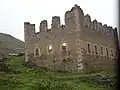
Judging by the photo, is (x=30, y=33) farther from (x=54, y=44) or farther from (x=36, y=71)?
(x=36, y=71)

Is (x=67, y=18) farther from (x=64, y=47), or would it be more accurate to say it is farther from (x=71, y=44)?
(x=64, y=47)

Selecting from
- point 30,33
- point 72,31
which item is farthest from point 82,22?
point 30,33

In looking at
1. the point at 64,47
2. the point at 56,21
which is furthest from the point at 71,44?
the point at 56,21

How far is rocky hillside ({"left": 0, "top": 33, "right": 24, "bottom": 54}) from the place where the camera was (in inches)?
1713

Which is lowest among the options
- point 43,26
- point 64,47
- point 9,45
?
point 64,47

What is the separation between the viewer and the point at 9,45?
47281 mm

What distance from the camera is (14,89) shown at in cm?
1457

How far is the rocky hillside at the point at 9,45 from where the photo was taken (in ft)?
143

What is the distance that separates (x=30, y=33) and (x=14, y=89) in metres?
12.1

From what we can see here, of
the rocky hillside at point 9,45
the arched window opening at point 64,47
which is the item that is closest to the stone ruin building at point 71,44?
the arched window opening at point 64,47

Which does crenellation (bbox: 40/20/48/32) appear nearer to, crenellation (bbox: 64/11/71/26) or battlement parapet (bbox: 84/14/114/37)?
crenellation (bbox: 64/11/71/26)

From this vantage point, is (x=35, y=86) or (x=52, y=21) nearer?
(x=35, y=86)

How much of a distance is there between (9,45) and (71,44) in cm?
2535

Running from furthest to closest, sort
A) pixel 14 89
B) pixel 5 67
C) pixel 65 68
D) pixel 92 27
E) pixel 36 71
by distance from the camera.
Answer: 1. pixel 92 27
2. pixel 65 68
3. pixel 5 67
4. pixel 36 71
5. pixel 14 89
